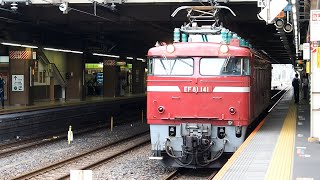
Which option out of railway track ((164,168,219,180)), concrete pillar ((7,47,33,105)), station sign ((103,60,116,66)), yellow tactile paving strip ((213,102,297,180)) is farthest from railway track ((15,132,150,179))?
station sign ((103,60,116,66))

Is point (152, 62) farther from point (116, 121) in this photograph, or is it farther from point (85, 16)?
point (116, 121)

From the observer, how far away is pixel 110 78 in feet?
133

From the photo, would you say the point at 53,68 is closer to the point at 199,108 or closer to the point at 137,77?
the point at 137,77

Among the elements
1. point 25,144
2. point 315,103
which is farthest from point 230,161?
point 25,144

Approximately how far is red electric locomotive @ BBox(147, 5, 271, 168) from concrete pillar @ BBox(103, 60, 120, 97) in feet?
94.5

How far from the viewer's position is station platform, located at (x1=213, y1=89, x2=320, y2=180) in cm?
752

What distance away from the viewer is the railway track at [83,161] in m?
12.1

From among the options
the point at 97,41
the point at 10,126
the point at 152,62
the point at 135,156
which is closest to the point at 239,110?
the point at 152,62

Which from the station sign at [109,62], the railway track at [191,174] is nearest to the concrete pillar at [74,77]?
the station sign at [109,62]

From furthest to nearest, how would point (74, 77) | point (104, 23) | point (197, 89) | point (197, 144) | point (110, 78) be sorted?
point (110, 78)
point (74, 77)
point (104, 23)
point (197, 89)
point (197, 144)

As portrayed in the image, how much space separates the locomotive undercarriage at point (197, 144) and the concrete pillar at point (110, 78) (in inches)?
1149

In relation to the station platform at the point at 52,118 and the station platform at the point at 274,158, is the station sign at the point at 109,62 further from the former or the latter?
the station platform at the point at 274,158

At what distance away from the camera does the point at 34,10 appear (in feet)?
67.3

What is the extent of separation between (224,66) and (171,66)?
124 centimetres
